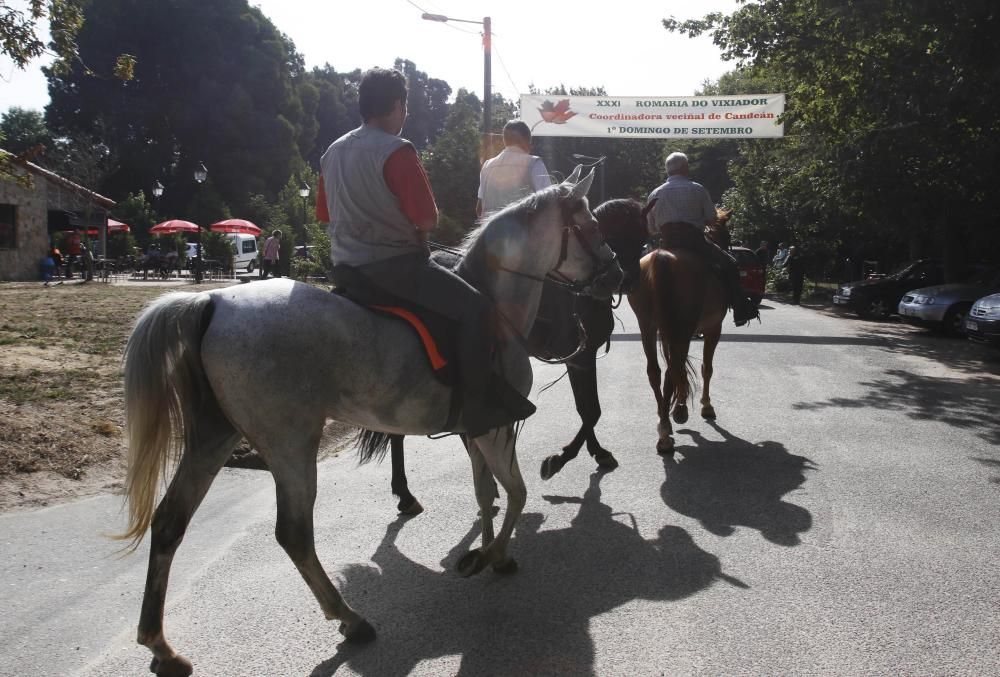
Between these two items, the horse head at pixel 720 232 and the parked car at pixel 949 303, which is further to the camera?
the parked car at pixel 949 303

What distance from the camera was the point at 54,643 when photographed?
12.5 ft

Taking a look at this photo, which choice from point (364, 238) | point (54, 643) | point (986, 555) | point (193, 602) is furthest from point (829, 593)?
point (54, 643)

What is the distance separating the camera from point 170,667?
138 inches

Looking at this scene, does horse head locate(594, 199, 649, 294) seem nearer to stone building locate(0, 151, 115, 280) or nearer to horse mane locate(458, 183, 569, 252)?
horse mane locate(458, 183, 569, 252)

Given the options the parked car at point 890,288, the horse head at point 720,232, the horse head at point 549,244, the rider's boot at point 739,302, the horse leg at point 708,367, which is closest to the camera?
the horse head at point 549,244

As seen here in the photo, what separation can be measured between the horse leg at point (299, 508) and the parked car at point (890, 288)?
21806 mm

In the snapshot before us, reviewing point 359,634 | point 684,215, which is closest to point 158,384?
point 359,634

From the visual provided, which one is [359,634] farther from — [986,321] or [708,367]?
[986,321]

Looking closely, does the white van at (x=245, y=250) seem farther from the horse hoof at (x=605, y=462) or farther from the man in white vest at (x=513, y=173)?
the horse hoof at (x=605, y=462)

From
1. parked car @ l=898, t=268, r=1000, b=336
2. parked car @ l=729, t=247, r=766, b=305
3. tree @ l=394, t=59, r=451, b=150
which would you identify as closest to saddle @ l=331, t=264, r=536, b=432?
parked car @ l=898, t=268, r=1000, b=336

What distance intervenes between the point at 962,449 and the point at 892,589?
12.5 ft

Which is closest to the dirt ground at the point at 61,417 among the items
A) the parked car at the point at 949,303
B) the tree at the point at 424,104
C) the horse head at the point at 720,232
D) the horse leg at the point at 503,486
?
the horse leg at the point at 503,486

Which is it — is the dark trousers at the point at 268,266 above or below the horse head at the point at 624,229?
below

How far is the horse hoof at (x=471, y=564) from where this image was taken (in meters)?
4.47
